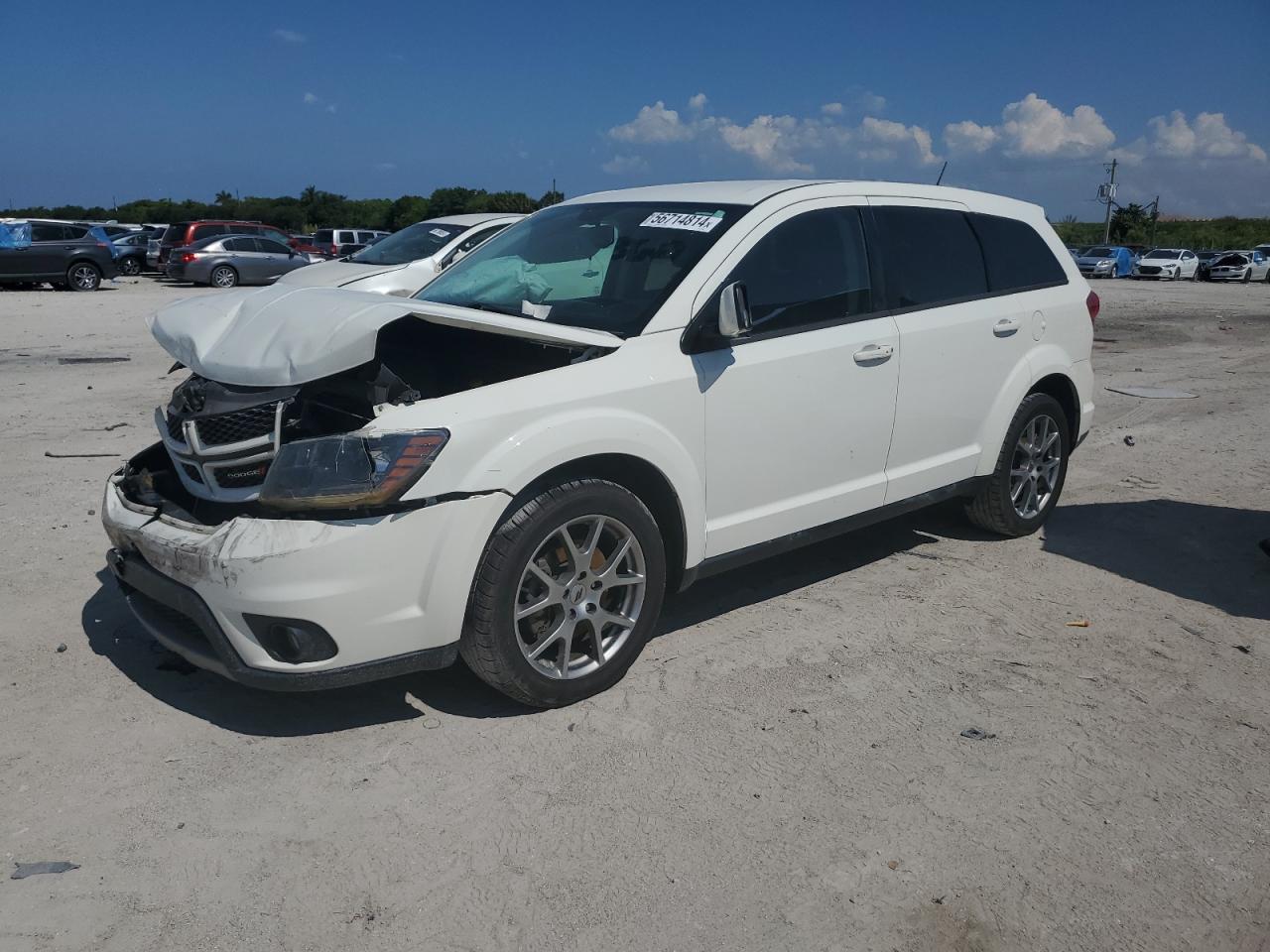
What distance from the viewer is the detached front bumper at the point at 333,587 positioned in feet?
10.7

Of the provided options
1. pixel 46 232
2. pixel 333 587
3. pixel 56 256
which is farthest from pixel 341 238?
pixel 333 587

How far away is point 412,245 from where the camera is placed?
1327 cm

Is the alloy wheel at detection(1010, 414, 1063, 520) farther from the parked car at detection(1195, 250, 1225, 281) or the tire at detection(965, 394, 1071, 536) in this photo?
the parked car at detection(1195, 250, 1225, 281)

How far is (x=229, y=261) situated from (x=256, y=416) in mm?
25987

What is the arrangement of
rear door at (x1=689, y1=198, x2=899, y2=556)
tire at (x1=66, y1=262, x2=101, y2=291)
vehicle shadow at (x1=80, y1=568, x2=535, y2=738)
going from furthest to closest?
1. tire at (x1=66, y1=262, x2=101, y2=291)
2. rear door at (x1=689, y1=198, x2=899, y2=556)
3. vehicle shadow at (x1=80, y1=568, x2=535, y2=738)

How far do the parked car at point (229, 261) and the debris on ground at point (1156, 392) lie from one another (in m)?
22.1

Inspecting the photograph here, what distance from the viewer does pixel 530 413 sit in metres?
3.54

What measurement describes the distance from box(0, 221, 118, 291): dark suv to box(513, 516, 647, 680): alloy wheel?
82.7ft

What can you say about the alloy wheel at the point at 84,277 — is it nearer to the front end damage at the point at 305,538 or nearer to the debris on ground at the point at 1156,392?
the debris on ground at the point at 1156,392

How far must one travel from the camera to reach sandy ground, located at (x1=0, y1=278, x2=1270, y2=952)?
2756 millimetres

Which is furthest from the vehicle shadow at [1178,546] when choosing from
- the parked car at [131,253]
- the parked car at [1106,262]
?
the parked car at [1106,262]

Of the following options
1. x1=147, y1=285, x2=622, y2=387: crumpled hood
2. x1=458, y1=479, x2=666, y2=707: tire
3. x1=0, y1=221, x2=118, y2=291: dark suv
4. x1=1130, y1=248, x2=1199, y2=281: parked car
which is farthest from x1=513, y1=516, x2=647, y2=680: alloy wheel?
x1=1130, y1=248, x2=1199, y2=281: parked car

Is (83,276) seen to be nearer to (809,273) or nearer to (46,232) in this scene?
(46,232)

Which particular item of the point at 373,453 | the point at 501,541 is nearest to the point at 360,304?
the point at 373,453
